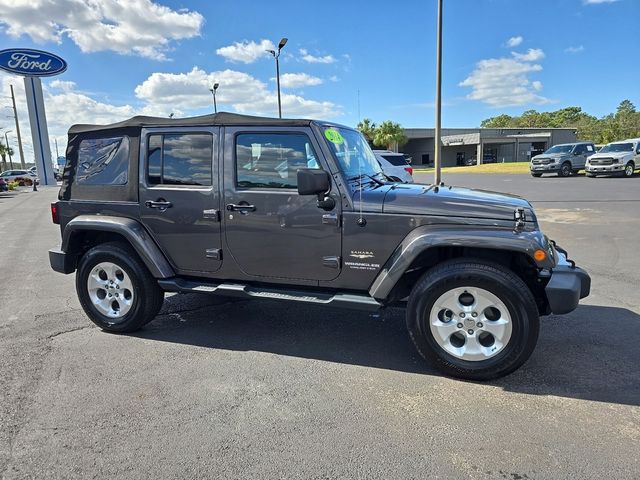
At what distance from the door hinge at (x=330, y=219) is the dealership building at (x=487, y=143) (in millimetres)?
55099

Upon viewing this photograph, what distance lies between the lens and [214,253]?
161 inches

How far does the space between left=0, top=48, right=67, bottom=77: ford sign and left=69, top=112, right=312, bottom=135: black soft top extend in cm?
3815

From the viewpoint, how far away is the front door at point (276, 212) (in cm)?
372

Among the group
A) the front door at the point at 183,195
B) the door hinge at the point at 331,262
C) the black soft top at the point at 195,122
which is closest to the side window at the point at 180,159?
the front door at the point at 183,195

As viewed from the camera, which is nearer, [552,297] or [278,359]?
[552,297]

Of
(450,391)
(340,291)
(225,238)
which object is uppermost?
(225,238)

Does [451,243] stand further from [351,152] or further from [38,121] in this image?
[38,121]

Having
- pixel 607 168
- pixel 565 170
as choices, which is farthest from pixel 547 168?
pixel 607 168

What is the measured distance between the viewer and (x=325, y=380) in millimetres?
3436

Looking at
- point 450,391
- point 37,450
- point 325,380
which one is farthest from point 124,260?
point 450,391

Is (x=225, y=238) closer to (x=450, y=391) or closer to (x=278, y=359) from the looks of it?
(x=278, y=359)

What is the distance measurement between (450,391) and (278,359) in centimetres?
142

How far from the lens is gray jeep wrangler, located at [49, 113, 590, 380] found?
3.33 m

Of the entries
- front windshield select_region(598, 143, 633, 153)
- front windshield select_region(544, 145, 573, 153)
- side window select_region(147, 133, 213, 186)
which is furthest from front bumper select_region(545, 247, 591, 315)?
front windshield select_region(544, 145, 573, 153)
